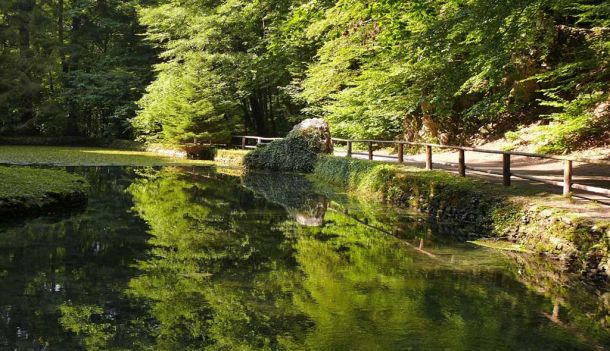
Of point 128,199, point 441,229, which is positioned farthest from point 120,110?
point 441,229

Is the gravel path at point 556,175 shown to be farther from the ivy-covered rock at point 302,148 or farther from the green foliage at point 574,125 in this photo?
the ivy-covered rock at point 302,148

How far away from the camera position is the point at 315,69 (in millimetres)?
25281

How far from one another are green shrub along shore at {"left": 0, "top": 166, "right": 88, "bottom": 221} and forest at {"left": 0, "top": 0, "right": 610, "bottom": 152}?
5966 millimetres

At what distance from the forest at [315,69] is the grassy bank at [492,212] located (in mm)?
2793

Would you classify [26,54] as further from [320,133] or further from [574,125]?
[574,125]

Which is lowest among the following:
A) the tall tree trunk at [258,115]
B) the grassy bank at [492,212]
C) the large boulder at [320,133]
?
the grassy bank at [492,212]

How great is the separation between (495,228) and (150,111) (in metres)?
24.7

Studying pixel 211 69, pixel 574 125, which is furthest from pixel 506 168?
pixel 211 69

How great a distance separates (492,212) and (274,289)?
17.0ft

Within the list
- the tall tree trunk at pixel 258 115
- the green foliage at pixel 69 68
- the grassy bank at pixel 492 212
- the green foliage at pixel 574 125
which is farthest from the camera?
the green foliage at pixel 69 68

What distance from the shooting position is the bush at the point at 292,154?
22.7 m

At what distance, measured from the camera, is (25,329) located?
205 inches

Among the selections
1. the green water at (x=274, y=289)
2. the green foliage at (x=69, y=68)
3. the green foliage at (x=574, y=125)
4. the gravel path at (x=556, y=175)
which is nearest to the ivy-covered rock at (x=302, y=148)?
the gravel path at (x=556, y=175)

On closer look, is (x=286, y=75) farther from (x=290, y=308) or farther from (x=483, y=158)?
(x=290, y=308)
